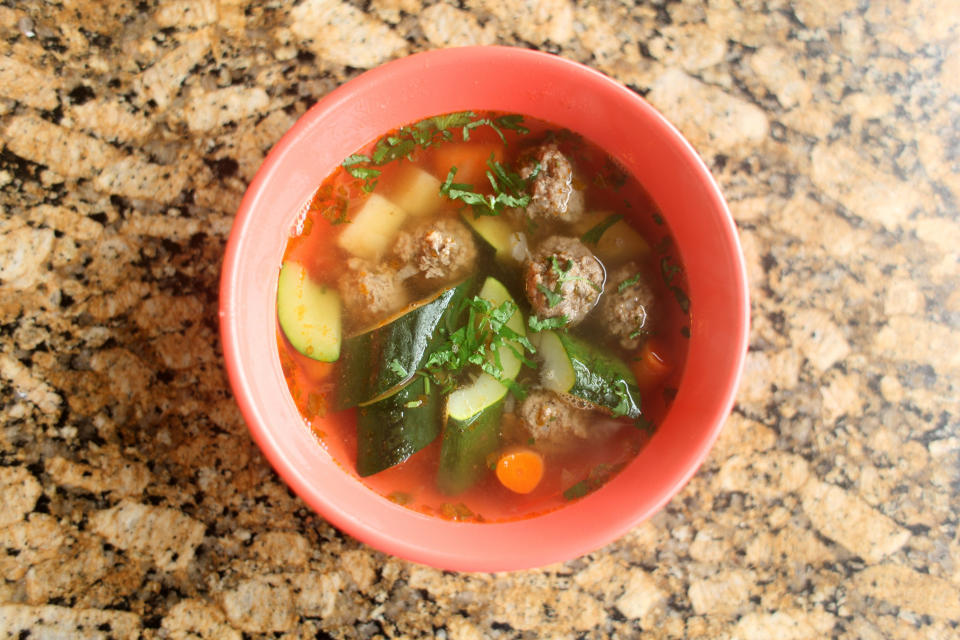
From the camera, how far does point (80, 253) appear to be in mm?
1626

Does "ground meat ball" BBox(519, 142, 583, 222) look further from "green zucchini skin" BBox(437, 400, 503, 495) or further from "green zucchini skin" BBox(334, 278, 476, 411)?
"green zucchini skin" BBox(437, 400, 503, 495)

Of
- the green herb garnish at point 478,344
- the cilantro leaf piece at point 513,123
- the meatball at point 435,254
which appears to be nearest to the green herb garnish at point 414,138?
the cilantro leaf piece at point 513,123

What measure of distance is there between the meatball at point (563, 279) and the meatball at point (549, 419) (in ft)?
0.58

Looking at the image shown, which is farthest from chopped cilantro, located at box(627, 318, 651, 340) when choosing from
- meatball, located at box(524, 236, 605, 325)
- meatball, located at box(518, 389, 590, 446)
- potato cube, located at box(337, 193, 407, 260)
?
potato cube, located at box(337, 193, 407, 260)

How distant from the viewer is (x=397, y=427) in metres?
1.49

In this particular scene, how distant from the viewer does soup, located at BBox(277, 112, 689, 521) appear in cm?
151

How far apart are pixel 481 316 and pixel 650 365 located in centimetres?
39

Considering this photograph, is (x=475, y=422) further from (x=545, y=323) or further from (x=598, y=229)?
(x=598, y=229)

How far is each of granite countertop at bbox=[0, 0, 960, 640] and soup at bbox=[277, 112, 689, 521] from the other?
9.6 inches

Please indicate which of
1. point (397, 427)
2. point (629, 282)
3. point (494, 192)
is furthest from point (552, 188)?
point (397, 427)

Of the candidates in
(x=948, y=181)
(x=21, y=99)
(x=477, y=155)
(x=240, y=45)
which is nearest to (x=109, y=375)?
(x=21, y=99)

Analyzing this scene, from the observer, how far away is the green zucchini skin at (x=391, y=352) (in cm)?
150

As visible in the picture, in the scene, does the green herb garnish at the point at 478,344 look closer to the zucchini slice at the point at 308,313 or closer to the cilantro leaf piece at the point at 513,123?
the zucchini slice at the point at 308,313

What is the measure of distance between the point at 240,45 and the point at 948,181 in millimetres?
1789
